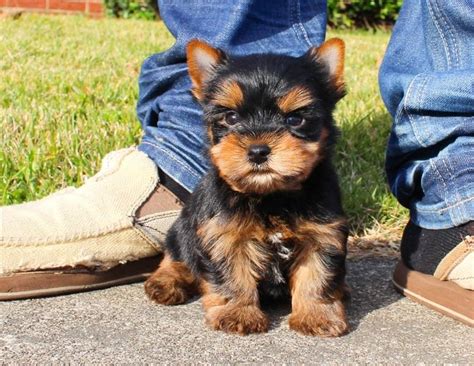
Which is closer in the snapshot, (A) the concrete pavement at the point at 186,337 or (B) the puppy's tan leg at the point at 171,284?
(A) the concrete pavement at the point at 186,337

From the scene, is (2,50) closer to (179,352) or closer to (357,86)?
(357,86)

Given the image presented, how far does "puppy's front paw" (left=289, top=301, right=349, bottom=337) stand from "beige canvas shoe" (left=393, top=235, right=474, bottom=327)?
459 millimetres

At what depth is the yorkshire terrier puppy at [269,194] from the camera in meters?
2.77

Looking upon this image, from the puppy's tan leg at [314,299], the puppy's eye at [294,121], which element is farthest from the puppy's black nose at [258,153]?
the puppy's tan leg at [314,299]

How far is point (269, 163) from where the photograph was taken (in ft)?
8.84

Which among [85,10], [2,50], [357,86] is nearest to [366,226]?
[357,86]

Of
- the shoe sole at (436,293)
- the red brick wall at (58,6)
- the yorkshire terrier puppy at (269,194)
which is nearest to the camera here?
the yorkshire terrier puppy at (269,194)

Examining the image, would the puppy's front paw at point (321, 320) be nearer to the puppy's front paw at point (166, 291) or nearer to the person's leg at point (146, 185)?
the puppy's front paw at point (166, 291)

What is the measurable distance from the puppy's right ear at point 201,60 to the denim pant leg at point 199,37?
42 cm

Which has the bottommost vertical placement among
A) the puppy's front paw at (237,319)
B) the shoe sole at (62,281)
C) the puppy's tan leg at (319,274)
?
the shoe sole at (62,281)

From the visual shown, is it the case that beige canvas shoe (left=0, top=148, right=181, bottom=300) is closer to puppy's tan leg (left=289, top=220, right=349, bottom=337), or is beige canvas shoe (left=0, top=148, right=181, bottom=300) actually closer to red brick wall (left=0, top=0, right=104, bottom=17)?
puppy's tan leg (left=289, top=220, right=349, bottom=337)

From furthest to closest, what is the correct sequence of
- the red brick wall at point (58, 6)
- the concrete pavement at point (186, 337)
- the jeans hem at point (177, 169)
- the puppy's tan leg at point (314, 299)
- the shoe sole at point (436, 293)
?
the red brick wall at point (58, 6) < the jeans hem at point (177, 169) < the shoe sole at point (436, 293) < the puppy's tan leg at point (314, 299) < the concrete pavement at point (186, 337)

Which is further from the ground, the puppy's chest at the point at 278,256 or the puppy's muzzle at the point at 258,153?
the puppy's muzzle at the point at 258,153

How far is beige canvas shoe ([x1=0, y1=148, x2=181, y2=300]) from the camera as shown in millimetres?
3203
